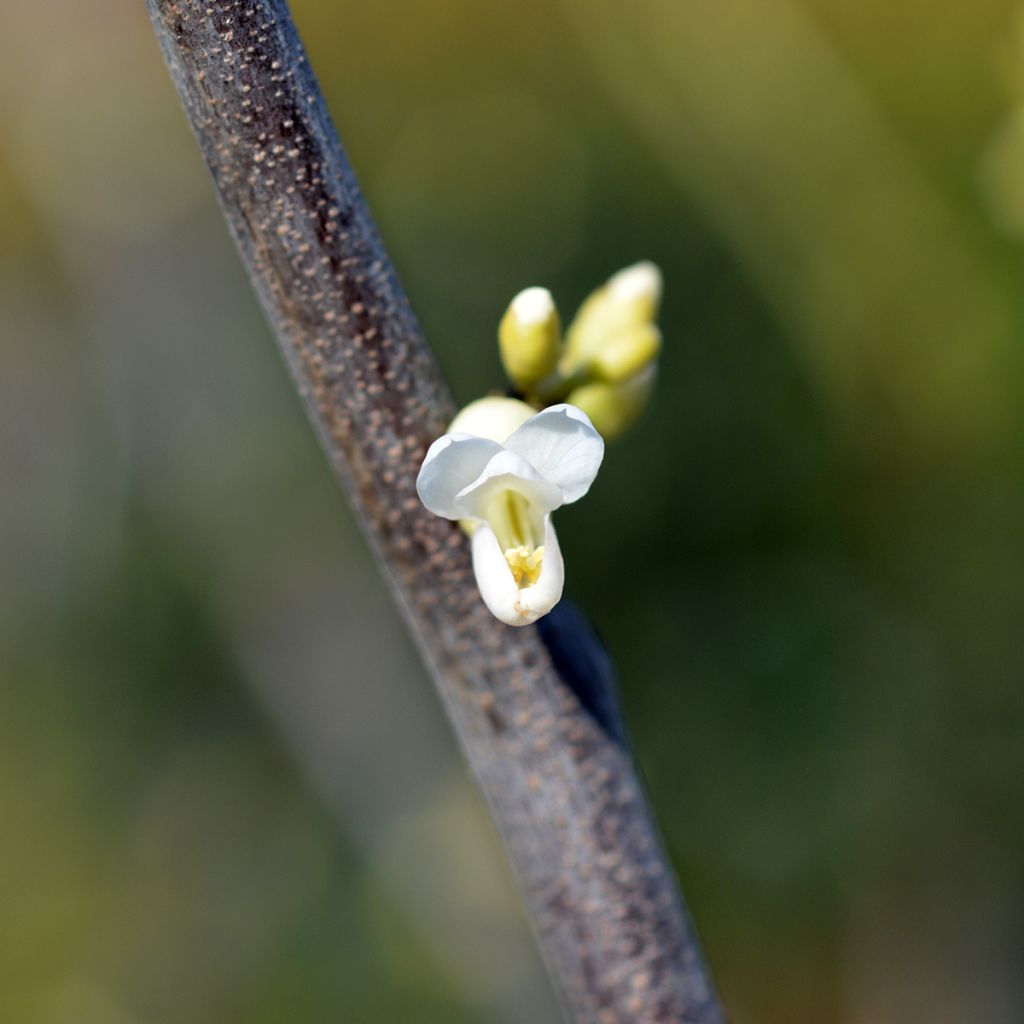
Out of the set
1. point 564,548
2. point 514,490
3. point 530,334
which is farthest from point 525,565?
point 564,548

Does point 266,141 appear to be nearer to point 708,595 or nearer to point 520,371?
point 520,371

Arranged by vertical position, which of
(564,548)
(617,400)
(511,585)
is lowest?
(511,585)

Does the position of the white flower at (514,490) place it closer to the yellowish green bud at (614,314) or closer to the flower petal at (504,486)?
the flower petal at (504,486)

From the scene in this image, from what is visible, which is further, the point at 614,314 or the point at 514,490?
→ the point at 614,314

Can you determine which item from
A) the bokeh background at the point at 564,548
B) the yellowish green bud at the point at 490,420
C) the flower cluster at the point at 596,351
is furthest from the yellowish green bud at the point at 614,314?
the bokeh background at the point at 564,548

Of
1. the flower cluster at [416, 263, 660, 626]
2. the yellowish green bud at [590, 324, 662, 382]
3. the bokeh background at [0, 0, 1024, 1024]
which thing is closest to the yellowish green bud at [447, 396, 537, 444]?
the flower cluster at [416, 263, 660, 626]

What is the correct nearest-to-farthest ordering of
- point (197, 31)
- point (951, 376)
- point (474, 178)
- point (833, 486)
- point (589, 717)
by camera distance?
1. point (197, 31)
2. point (589, 717)
3. point (951, 376)
4. point (833, 486)
5. point (474, 178)

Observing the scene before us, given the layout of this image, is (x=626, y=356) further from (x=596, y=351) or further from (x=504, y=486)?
(x=504, y=486)

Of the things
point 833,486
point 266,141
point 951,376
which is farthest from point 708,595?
point 266,141
